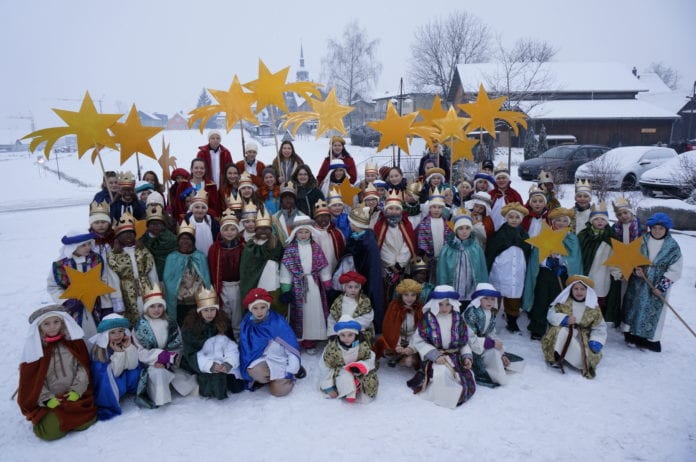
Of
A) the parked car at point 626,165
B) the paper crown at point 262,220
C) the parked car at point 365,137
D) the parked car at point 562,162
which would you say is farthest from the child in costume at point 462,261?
the parked car at point 365,137

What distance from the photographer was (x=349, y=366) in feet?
13.8

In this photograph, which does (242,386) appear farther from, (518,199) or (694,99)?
(694,99)

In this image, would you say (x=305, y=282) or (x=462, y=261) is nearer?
(x=305, y=282)

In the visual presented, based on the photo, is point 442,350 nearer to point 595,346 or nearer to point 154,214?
point 595,346

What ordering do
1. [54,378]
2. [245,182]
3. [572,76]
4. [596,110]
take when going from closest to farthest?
[54,378] < [245,182] < [596,110] < [572,76]

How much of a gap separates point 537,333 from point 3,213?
18227mm

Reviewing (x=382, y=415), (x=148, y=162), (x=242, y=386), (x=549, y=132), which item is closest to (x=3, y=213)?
(x=148, y=162)

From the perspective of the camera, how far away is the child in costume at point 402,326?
181 inches

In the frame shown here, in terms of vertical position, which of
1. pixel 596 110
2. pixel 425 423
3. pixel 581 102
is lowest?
pixel 425 423

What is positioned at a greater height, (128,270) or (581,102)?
(581,102)

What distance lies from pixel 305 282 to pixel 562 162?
1498 cm

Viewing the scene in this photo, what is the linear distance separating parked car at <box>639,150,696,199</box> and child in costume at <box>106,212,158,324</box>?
515 inches

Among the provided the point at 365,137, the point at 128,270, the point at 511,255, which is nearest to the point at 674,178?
the point at 511,255

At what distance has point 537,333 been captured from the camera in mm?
5367
